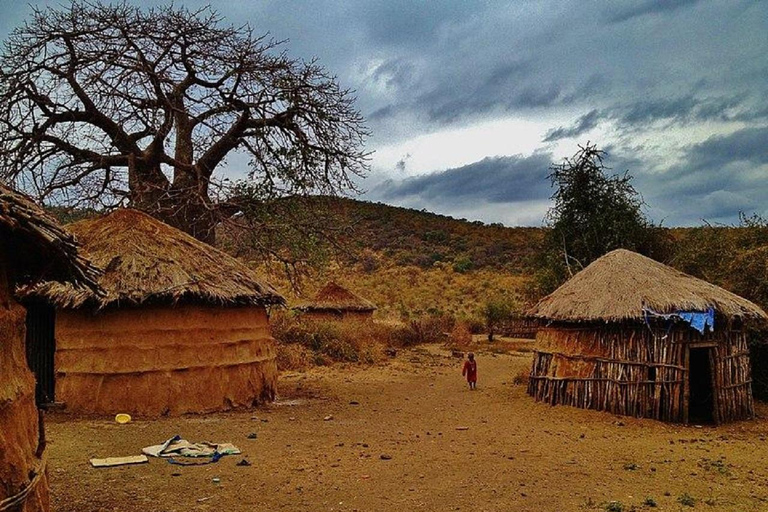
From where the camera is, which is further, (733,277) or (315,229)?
(315,229)

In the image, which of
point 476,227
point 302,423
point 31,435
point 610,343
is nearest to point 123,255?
point 302,423

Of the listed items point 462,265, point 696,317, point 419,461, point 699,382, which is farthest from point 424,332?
point 462,265

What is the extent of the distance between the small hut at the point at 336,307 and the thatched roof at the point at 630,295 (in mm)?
12450

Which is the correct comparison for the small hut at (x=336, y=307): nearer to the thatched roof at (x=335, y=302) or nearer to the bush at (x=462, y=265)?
the thatched roof at (x=335, y=302)

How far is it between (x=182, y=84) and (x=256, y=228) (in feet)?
11.6

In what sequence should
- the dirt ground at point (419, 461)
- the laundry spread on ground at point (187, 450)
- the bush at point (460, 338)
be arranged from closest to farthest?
the dirt ground at point (419, 461)
the laundry spread on ground at point (187, 450)
the bush at point (460, 338)

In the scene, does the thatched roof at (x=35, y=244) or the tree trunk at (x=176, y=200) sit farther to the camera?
the tree trunk at (x=176, y=200)

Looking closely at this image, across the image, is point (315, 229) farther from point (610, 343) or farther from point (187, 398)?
point (610, 343)

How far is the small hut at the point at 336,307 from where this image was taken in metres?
24.4

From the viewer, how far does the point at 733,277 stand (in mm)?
13711

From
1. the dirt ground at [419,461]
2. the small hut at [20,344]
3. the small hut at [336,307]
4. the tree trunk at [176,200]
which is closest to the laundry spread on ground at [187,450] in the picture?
the dirt ground at [419,461]

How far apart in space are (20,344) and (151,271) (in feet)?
18.6

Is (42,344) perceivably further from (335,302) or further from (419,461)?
(335,302)

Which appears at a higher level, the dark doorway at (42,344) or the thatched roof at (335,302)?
the thatched roof at (335,302)
